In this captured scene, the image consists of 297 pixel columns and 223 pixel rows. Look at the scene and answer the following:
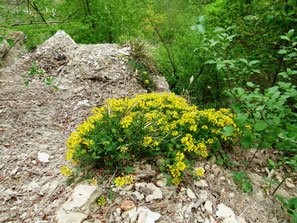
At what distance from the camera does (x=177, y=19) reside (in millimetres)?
11750

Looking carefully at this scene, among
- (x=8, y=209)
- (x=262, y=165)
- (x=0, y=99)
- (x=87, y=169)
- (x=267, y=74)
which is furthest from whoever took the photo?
(x=267, y=74)

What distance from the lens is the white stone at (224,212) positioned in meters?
1.91

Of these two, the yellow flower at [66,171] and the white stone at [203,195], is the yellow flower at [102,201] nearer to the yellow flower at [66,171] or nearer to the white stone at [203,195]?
the yellow flower at [66,171]

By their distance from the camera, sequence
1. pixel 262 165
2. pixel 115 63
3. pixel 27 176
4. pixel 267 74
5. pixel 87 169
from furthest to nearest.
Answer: pixel 115 63 < pixel 267 74 < pixel 262 165 < pixel 27 176 < pixel 87 169

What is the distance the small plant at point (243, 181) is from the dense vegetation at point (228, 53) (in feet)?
0.87

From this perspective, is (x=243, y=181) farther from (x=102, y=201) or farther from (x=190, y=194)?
(x=102, y=201)

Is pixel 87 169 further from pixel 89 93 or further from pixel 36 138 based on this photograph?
pixel 89 93

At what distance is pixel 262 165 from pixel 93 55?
4.50 m

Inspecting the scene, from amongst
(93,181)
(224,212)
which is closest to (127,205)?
(93,181)

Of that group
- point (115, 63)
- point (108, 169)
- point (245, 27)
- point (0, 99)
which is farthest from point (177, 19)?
point (108, 169)

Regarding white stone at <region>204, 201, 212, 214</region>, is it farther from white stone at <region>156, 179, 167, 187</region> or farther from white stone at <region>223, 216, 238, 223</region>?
white stone at <region>156, 179, 167, 187</region>

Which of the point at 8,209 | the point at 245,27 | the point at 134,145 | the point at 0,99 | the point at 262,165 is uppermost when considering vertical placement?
the point at 245,27

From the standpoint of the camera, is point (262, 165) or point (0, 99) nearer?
point (262, 165)

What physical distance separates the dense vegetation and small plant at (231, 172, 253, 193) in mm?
264
